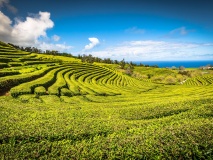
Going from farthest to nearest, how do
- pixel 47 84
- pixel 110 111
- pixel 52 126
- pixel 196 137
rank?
pixel 47 84, pixel 110 111, pixel 52 126, pixel 196 137

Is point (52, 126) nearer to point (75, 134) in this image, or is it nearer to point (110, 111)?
point (75, 134)

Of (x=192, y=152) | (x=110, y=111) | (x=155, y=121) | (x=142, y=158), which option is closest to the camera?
(x=142, y=158)

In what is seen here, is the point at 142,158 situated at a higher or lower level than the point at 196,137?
lower

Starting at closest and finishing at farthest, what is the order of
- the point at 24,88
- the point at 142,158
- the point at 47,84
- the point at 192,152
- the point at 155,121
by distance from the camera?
the point at 142,158 → the point at 192,152 → the point at 155,121 → the point at 24,88 → the point at 47,84

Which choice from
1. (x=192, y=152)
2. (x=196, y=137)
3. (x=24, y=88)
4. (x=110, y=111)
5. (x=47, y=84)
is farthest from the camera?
(x=47, y=84)

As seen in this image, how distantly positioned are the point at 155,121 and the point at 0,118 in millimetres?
10359

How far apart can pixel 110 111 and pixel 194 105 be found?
765 centimetres

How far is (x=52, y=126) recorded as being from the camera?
11297mm

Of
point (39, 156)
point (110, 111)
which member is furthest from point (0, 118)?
point (110, 111)

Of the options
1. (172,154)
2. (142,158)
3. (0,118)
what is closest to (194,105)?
(172,154)

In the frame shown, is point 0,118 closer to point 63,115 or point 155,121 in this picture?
point 63,115

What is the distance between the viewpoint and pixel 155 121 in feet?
44.3

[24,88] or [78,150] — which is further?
[24,88]

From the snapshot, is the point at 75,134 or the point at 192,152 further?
the point at 75,134
